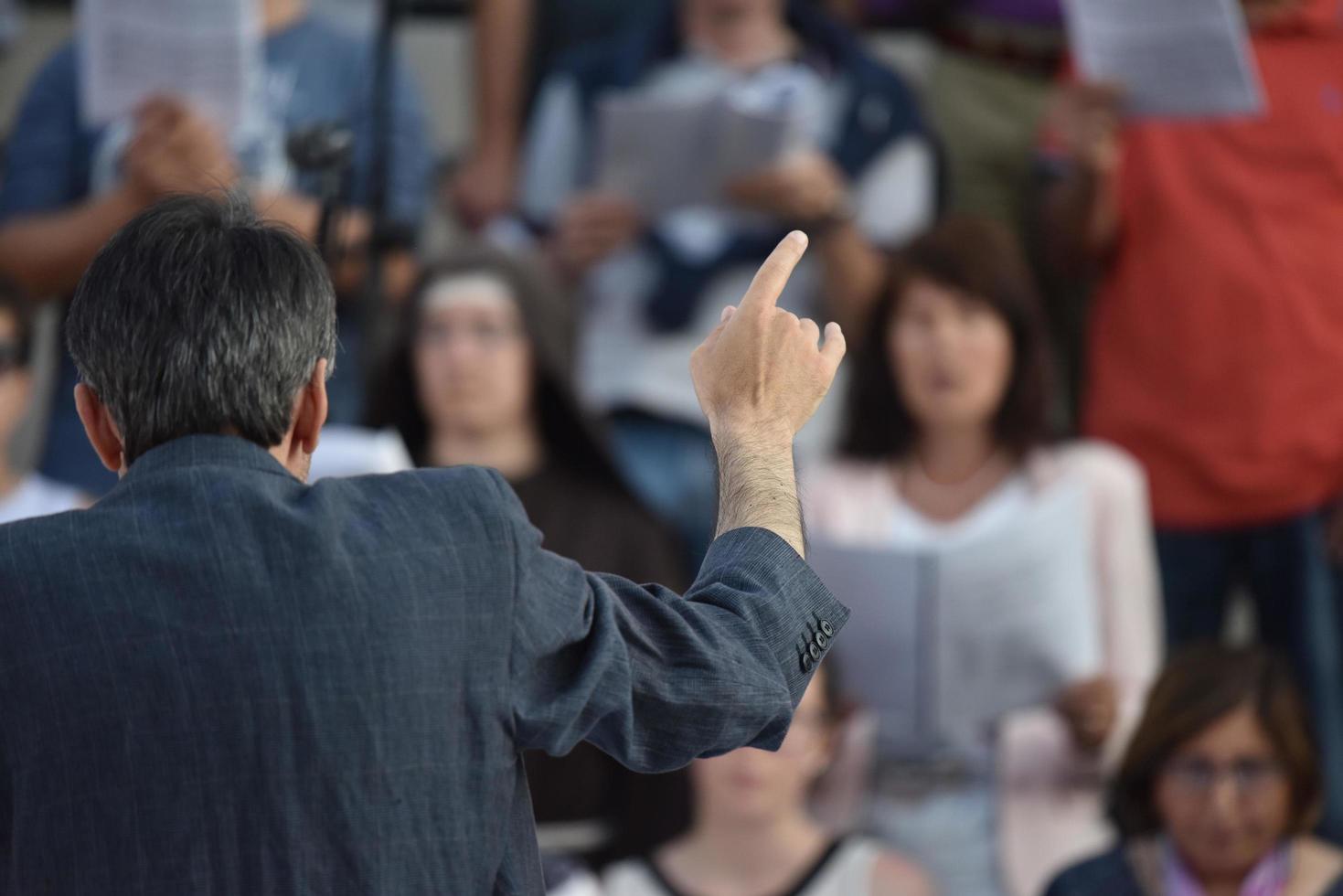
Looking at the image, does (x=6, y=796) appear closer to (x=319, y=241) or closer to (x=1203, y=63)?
(x=319, y=241)

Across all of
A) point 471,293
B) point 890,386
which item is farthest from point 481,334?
point 890,386

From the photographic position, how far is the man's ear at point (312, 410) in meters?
1.67

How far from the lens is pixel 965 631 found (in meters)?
3.46

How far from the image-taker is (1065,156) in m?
4.07

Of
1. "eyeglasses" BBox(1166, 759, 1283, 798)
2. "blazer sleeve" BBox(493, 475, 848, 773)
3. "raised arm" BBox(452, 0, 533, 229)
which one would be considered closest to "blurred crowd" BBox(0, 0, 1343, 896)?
"eyeglasses" BBox(1166, 759, 1283, 798)

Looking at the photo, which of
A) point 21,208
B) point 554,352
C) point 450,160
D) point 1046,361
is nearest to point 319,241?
point 554,352

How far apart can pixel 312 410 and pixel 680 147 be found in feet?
7.28

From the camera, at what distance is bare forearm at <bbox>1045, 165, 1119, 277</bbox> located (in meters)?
3.96

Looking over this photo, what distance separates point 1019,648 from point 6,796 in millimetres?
2227

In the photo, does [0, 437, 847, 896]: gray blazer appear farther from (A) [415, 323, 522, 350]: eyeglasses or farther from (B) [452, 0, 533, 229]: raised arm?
(B) [452, 0, 533, 229]: raised arm

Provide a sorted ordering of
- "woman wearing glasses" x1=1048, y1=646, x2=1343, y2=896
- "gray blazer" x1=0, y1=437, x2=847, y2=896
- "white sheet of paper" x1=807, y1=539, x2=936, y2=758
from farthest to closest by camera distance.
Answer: "white sheet of paper" x1=807, y1=539, x2=936, y2=758
"woman wearing glasses" x1=1048, y1=646, x2=1343, y2=896
"gray blazer" x1=0, y1=437, x2=847, y2=896

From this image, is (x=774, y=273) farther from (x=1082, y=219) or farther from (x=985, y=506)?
(x=1082, y=219)

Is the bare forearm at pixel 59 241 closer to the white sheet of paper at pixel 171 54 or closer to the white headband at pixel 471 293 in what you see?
the white sheet of paper at pixel 171 54

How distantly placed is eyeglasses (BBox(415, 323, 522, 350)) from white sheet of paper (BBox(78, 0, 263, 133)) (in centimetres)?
56
